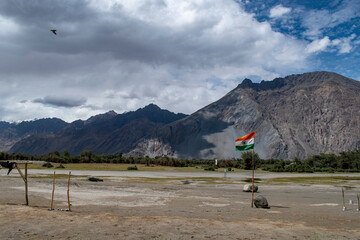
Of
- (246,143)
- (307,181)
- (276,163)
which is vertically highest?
(246,143)

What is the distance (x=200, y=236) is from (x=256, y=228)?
4019 millimetres

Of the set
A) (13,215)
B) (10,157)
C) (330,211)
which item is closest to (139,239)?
(13,215)

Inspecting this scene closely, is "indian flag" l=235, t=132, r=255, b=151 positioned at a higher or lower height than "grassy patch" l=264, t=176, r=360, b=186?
higher

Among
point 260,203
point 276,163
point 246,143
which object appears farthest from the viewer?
point 276,163

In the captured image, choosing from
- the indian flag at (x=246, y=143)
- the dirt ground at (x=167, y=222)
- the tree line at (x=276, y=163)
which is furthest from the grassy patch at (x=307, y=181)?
the tree line at (x=276, y=163)

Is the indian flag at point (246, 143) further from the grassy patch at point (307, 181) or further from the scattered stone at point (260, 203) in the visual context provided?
the grassy patch at point (307, 181)

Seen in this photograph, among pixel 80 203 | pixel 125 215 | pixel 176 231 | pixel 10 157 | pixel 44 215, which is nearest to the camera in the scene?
Answer: pixel 176 231

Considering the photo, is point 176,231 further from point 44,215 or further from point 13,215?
point 13,215

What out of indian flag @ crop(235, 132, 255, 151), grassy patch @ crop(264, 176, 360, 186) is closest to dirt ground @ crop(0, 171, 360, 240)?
indian flag @ crop(235, 132, 255, 151)

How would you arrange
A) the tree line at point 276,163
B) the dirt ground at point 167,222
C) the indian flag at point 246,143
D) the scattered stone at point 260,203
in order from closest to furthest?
the dirt ground at point 167,222 < the scattered stone at point 260,203 < the indian flag at point 246,143 < the tree line at point 276,163

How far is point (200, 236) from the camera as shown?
14.9 meters

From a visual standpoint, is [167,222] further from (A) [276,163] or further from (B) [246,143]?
(A) [276,163]

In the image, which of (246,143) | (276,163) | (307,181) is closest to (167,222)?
(246,143)

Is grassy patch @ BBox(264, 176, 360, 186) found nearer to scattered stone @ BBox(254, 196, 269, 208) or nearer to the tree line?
scattered stone @ BBox(254, 196, 269, 208)
